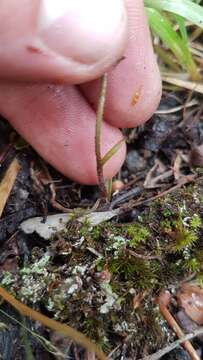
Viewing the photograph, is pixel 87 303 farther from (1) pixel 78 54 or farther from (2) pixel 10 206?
(1) pixel 78 54

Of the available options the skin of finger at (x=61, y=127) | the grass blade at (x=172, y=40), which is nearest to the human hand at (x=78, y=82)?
the skin of finger at (x=61, y=127)

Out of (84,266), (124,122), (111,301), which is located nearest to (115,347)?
(111,301)

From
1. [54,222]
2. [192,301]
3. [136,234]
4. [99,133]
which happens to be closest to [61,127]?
[99,133]

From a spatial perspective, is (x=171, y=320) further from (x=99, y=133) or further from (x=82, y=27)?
(x=82, y=27)

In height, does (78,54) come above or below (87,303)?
above

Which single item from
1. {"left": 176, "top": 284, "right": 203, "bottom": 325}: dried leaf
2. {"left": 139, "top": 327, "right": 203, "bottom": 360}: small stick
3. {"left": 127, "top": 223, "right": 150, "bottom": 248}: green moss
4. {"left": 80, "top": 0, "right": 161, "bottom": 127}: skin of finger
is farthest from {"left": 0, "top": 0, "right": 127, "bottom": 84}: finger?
{"left": 139, "top": 327, "right": 203, "bottom": 360}: small stick

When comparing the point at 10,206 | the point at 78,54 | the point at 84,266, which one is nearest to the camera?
the point at 78,54

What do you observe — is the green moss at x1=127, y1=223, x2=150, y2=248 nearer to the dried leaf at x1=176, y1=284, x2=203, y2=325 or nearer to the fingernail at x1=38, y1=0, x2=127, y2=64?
the dried leaf at x1=176, y1=284, x2=203, y2=325

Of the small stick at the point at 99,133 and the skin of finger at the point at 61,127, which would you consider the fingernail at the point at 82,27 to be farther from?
the skin of finger at the point at 61,127
